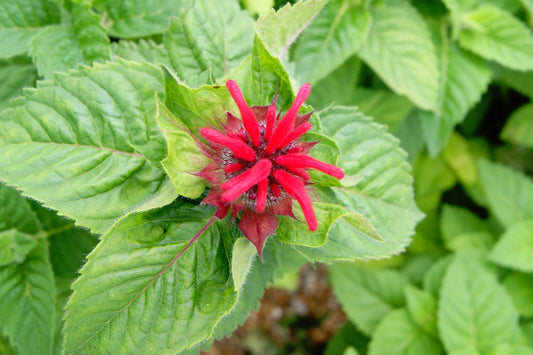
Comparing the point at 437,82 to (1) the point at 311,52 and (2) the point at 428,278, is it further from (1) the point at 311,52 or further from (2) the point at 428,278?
(2) the point at 428,278

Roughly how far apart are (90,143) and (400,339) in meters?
1.19

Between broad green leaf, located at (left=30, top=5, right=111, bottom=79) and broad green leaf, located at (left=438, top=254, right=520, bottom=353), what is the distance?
48.1 inches

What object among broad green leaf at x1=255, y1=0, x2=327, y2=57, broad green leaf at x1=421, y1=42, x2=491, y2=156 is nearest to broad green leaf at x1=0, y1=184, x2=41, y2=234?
broad green leaf at x1=255, y1=0, x2=327, y2=57

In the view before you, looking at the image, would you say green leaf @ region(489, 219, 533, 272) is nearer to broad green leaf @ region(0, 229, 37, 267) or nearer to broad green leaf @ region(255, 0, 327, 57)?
broad green leaf @ region(255, 0, 327, 57)

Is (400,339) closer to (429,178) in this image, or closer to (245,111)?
(429,178)

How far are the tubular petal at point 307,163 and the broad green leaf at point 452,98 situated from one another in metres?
0.94

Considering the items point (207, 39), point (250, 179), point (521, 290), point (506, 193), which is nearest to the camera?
point (250, 179)

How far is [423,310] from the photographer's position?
1535 millimetres

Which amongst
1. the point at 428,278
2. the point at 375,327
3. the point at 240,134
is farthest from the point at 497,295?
the point at 240,134

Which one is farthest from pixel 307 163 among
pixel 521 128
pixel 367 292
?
Result: pixel 521 128

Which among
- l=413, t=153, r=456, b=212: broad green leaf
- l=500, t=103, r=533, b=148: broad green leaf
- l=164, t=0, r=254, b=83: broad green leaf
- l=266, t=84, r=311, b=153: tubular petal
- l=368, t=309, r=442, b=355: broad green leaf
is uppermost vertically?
Result: l=164, t=0, r=254, b=83: broad green leaf

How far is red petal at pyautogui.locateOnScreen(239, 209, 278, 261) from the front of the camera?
669 millimetres

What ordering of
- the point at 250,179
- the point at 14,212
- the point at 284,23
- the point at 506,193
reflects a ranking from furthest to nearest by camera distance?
the point at 506,193, the point at 14,212, the point at 284,23, the point at 250,179

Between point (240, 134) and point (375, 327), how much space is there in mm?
1177
